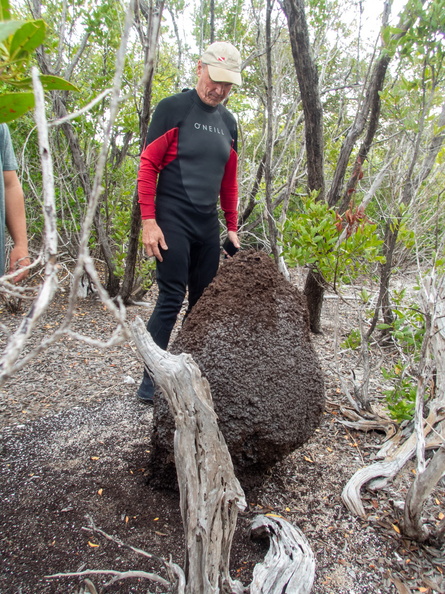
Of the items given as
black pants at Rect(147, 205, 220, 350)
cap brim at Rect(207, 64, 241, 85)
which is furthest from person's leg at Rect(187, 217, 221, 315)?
cap brim at Rect(207, 64, 241, 85)

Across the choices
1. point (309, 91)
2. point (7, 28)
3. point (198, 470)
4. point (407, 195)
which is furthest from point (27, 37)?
point (407, 195)

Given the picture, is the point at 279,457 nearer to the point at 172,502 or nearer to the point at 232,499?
the point at 172,502

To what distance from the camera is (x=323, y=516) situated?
199 cm

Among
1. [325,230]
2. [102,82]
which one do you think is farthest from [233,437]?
[102,82]

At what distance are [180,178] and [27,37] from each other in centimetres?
Result: 192

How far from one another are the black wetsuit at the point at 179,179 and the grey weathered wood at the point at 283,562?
121 centimetres

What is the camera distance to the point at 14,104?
0.80 metres

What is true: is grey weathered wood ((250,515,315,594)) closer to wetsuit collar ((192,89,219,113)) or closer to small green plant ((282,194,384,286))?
small green plant ((282,194,384,286))

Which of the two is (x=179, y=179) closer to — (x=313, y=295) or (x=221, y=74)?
(x=221, y=74)

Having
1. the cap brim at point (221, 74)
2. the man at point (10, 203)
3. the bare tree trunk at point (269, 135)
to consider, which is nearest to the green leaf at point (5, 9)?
the man at point (10, 203)

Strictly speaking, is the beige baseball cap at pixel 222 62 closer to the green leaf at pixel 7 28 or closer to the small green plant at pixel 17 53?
the small green plant at pixel 17 53

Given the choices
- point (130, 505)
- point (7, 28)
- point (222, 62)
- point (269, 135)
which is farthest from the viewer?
point (269, 135)

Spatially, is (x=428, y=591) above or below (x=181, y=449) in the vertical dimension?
below

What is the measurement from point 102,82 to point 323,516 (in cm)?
417
